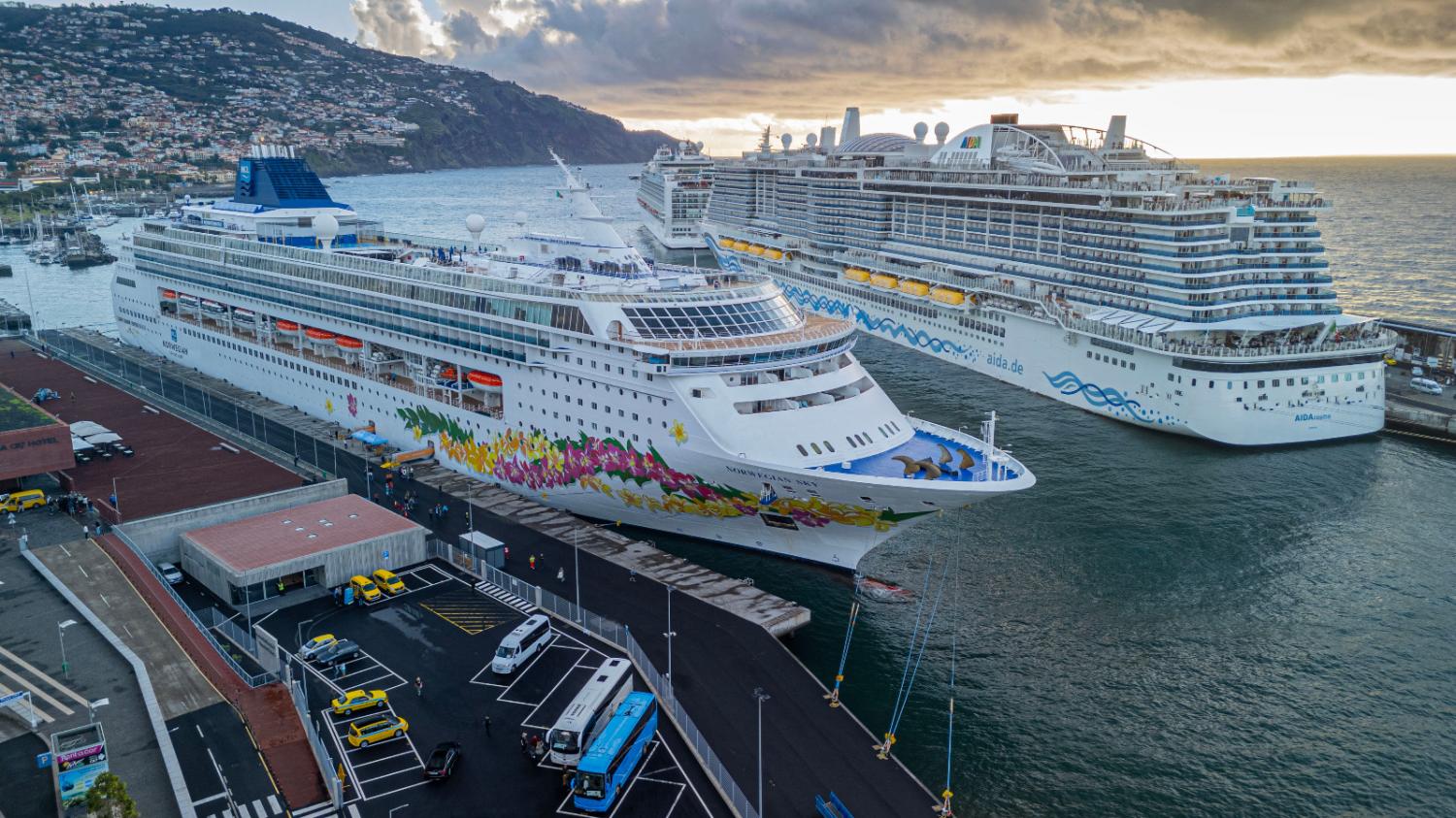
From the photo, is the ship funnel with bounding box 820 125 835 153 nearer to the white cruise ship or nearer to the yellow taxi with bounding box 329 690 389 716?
the white cruise ship

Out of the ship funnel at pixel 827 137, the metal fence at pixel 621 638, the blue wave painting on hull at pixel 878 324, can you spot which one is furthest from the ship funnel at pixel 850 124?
the metal fence at pixel 621 638

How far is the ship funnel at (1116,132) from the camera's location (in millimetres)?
70250

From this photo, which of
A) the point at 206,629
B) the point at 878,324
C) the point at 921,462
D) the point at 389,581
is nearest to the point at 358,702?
the point at 206,629

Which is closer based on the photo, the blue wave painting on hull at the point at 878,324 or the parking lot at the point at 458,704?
the parking lot at the point at 458,704

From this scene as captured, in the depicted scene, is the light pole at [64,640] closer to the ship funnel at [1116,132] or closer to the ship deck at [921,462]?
the ship deck at [921,462]

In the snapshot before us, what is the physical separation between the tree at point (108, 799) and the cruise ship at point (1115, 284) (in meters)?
35.6

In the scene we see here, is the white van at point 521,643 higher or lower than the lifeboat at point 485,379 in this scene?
lower

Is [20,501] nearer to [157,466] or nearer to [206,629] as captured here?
[157,466]

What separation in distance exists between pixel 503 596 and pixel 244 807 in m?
10.7

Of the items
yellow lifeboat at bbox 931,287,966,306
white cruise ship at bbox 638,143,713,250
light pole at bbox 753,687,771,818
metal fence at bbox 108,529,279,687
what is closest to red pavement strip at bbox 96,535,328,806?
metal fence at bbox 108,529,279,687

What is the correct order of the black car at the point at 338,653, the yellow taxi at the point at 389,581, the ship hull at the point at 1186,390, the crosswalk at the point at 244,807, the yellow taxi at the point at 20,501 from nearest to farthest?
1. the crosswalk at the point at 244,807
2. the black car at the point at 338,653
3. the yellow taxi at the point at 389,581
4. the yellow taxi at the point at 20,501
5. the ship hull at the point at 1186,390

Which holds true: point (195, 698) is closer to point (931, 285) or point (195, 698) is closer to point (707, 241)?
point (931, 285)

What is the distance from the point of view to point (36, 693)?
2188 centimetres

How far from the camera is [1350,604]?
31953mm
